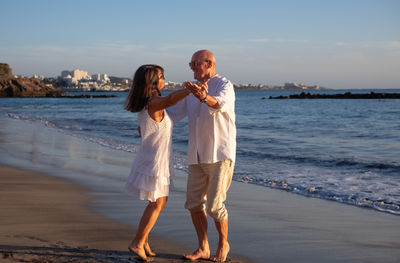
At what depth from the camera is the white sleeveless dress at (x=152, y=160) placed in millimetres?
3684

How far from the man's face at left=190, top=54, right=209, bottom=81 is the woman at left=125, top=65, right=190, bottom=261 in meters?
0.27

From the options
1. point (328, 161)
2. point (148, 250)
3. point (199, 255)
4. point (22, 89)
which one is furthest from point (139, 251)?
point (22, 89)

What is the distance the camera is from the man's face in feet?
11.9

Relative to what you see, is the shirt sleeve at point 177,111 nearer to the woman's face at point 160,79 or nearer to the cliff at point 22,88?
the woman's face at point 160,79

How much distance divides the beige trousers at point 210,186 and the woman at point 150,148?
0.22 m

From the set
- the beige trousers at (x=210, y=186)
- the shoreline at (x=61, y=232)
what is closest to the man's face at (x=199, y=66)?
the beige trousers at (x=210, y=186)

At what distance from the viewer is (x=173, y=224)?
15.8ft

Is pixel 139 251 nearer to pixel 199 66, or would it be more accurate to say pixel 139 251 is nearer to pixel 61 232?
pixel 61 232

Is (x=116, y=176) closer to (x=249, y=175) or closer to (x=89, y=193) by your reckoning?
(x=89, y=193)

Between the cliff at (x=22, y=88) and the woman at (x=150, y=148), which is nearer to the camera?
the woman at (x=150, y=148)

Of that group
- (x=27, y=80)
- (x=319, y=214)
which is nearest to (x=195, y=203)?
(x=319, y=214)

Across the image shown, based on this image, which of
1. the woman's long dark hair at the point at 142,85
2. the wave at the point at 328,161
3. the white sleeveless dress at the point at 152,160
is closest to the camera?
the woman's long dark hair at the point at 142,85

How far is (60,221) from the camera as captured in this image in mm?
4770

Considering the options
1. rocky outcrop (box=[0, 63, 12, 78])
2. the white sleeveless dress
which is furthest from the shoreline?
rocky outcrop (box=[0, 63, 12, 78])
